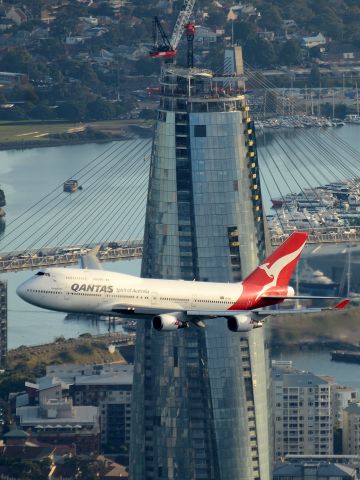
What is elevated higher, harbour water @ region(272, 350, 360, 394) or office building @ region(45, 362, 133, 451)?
harbour water @ region(272, 350, 360, 394)

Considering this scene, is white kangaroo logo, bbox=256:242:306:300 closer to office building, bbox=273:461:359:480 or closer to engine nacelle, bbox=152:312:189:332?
engine nacelle, bbox=152:312:189:332

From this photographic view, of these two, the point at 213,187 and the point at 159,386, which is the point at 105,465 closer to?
the point at 159,386

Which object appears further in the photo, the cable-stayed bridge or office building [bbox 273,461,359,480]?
the cable-stayed bridge

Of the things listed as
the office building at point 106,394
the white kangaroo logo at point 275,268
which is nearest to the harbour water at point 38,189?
the office building at point 106,394

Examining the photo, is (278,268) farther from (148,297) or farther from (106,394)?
(106,394)

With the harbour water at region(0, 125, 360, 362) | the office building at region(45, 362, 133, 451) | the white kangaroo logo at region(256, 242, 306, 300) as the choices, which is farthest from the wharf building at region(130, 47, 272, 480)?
the harbour water at region(0, 125, 360, 362)

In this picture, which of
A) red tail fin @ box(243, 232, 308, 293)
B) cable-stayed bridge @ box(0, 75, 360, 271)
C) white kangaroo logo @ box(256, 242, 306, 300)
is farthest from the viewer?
cable-stayed bridge @ box(0, 75, 360, 271)

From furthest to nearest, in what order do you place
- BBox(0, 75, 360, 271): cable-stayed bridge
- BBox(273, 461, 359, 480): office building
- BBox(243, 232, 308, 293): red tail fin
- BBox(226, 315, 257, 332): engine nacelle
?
BBox(0, 75, 360, 271): cable-stayed bridge → BBox(273, 461, 359, 480): office building → BBox(243, 232, 308, 293): red tail fin → BBox(226, 315, 257, 332): engine nacelle
